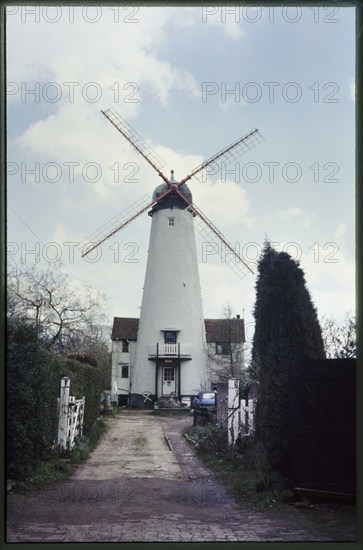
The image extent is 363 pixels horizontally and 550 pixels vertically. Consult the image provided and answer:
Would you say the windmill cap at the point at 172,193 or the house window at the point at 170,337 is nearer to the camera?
the windmill cap at the point at 172,193

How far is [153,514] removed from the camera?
7441 mm

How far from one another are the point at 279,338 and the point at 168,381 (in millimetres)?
27899

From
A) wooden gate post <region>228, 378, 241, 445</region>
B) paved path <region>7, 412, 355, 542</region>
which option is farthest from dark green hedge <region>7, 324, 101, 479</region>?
wooden gate post <region>228, 378, 241, 445</region>

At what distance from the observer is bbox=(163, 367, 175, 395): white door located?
118ft

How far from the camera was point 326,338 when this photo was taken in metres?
12.2

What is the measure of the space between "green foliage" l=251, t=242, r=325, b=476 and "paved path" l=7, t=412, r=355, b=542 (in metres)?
1.06

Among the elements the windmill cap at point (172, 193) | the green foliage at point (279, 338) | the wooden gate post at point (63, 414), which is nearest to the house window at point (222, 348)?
the windmill cap at point (172, 193)

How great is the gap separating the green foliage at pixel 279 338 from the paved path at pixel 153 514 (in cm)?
106

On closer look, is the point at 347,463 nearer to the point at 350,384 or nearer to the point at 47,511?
the point at 350,384

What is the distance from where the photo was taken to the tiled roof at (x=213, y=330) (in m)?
44.4

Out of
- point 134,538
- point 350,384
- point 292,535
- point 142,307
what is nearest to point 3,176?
point 134,538

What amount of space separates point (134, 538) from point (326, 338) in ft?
23.4

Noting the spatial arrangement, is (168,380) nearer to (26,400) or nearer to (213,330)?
(213,330)

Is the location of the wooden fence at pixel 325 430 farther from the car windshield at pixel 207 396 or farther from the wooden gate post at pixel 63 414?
the car windshield at pixel 207 396
